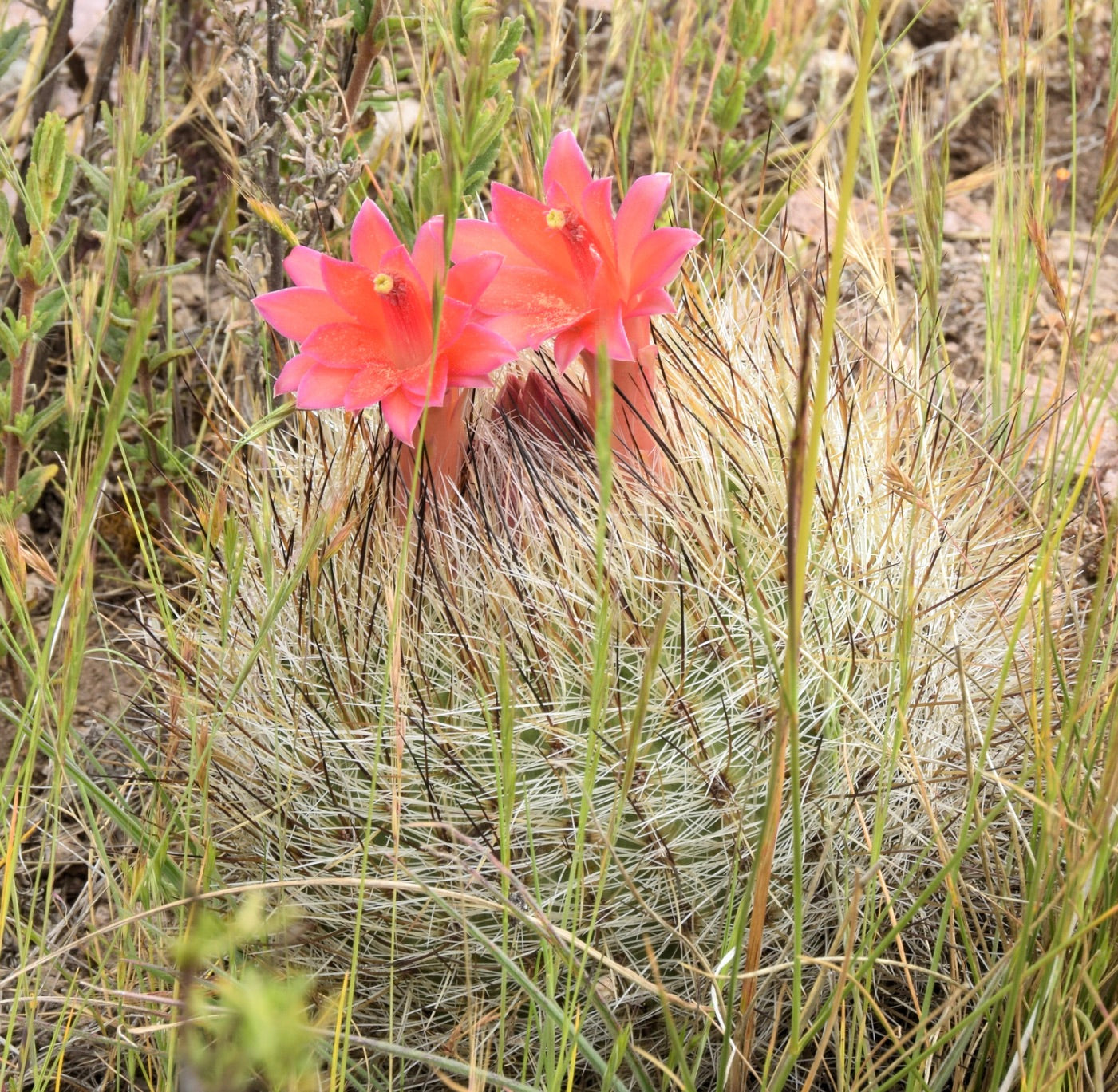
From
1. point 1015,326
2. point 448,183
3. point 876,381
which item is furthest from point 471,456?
point 1015,326

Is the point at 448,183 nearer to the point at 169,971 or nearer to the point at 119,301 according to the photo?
the point at 169,971

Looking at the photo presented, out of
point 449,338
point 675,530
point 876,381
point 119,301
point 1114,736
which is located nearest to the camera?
point 1114,736

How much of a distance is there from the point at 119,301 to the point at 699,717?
118 centimetres

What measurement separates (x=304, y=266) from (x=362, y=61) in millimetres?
651

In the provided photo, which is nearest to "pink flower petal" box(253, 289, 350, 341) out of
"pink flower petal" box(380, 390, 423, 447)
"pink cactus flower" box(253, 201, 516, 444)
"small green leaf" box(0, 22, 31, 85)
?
"pink cactus flower" box(253, 201, 516, 444)

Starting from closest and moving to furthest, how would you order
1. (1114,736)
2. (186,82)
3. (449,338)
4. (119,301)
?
(1114,736), (449,338), (119,301), (186,82)

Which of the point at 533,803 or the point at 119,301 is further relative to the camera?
the point at 119,301

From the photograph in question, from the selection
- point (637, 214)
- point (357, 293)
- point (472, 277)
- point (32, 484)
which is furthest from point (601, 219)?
point (32, 484)

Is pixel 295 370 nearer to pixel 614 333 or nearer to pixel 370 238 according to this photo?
pixel 370 238

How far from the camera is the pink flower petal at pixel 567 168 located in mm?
1193

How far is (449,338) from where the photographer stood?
1.13 meters

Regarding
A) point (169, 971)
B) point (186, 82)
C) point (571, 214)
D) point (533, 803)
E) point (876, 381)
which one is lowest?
point (169, 971)

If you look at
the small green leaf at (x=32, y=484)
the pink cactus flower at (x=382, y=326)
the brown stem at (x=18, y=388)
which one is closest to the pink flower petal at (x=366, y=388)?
the pink cactus flower at (x=382, y=326)

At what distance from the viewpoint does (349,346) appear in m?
1.19
